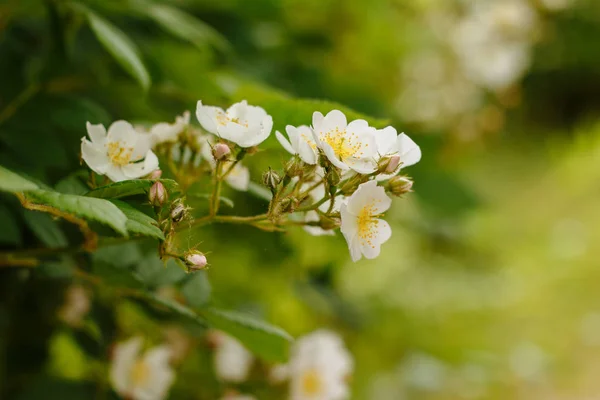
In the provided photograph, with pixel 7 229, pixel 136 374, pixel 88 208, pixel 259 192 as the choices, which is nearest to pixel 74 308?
pixel 136 374

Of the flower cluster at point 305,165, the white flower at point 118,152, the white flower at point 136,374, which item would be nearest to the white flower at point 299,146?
the flower cluster at point 305,165

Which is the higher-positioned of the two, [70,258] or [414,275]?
[414,275]

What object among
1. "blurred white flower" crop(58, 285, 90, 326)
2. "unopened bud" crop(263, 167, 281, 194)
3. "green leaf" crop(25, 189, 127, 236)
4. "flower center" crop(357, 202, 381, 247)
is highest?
"flower center" crop(357, 202, 381, 247)

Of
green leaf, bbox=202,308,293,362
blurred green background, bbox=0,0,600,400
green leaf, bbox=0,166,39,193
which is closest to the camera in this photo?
green leaf, bbox=0,166,39,193

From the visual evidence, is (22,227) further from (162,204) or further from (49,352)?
(162,204)

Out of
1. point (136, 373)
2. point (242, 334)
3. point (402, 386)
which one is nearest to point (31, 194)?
point (242, 334)

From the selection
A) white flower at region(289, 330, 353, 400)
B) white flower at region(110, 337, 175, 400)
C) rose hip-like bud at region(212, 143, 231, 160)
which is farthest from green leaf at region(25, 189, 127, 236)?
white flower at region(289, 330, 353, 400)

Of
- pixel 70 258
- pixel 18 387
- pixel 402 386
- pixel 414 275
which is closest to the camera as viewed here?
pixel 70 258

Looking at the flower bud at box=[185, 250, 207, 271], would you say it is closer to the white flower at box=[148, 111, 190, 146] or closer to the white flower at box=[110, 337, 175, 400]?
the white flower at box=[148, 111, 190, 146]
